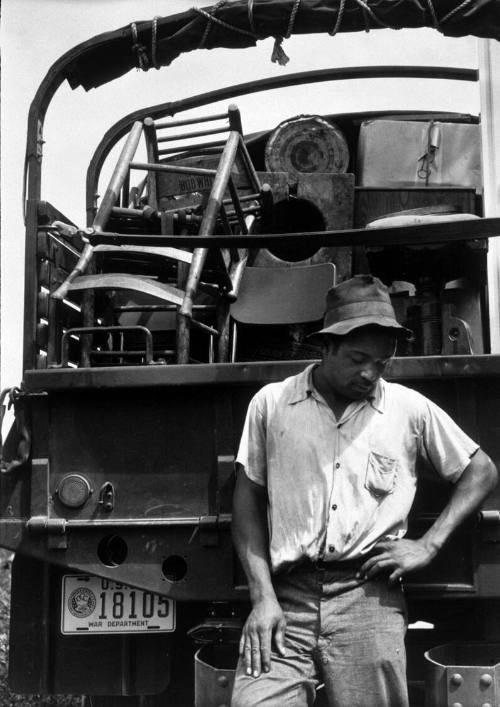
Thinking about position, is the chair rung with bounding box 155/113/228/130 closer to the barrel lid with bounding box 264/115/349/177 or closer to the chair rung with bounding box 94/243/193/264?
the barrel lid with bounding box 264/115/349/177

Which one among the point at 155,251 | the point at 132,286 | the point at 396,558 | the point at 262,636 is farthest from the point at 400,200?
the point at 262,636

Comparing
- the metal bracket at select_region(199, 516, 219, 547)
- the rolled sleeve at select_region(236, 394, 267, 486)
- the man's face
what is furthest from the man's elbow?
the metal bracket at select_region(199, 516, 219, 547)

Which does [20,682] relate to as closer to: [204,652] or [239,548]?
[204,652]

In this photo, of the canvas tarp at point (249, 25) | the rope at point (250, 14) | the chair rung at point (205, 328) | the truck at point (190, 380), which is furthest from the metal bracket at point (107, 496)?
the rope at point (250, 14)

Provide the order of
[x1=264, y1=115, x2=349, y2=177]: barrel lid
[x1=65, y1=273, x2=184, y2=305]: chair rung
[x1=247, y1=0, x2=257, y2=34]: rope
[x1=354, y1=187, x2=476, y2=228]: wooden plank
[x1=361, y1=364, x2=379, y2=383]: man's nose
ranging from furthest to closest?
[x1=264, y1=115, x2=349, y2=177]: barrel lid, [x1=354, y1=187, x2=476, y2=228]: wooden plank, [x1=247, y1=0, x2=257, y2=34]: rope, [x1=65, y1=273, x2=184, y2=305]: chair rung, [x1=361, y1=364, x2=379, y2=383]: man's nose

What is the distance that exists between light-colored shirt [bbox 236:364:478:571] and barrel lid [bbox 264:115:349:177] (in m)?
2.12

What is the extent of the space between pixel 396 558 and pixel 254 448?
55 centimetres

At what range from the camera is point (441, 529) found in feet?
9.91

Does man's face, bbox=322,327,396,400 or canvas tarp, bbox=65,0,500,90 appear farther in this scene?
canvas tarp, bbox=65,0,500,90

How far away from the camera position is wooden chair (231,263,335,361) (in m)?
3.98

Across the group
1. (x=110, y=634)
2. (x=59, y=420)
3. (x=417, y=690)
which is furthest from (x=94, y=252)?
(x=417, y=690)

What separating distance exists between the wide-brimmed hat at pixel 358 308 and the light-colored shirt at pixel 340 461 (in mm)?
206

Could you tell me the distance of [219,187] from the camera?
13.6 feet

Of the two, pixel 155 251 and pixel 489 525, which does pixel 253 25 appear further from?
pixel 489 525
